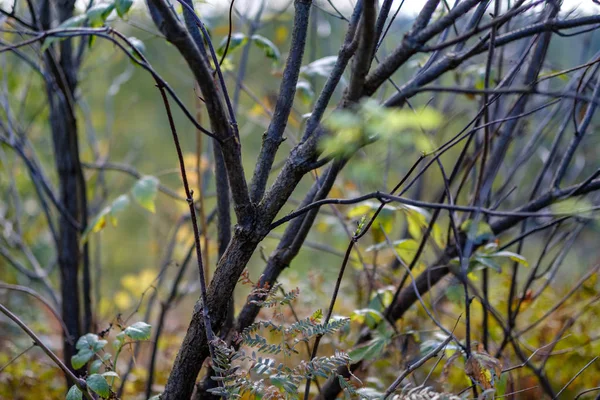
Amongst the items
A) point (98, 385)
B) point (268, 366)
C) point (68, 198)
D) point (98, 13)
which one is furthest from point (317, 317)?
point (68, 198)

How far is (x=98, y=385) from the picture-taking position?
3.31ft

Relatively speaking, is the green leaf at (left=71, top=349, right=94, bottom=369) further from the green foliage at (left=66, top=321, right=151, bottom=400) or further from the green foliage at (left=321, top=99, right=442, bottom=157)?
the green foliage at (left=321, top=99, right=442, bottom=157)

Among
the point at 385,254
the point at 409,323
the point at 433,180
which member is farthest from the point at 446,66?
the point at 433,180

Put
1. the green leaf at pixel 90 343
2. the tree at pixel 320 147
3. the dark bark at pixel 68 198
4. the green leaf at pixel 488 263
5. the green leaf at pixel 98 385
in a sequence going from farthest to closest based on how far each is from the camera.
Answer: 1. the dark bark at pixel 68 198
2. the green leaf at pixel 488 263
3. the green leaf at pixel 90 343
4. the green leaf at pixel 98 385
5. the tree at pixel 320 147

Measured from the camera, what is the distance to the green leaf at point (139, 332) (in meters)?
1.07

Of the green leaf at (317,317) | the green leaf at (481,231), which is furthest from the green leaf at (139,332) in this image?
the green leaf at (481,231)

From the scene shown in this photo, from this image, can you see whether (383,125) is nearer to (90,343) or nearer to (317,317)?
(317,317)

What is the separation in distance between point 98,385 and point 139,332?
13 centimetres

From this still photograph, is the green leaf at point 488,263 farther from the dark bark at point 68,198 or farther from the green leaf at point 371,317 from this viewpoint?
the dark bark at point 68,198

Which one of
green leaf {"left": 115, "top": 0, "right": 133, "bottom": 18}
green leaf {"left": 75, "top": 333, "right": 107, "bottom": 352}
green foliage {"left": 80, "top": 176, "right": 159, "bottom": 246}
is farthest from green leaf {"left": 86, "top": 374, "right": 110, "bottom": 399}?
green leaf {"left": 115, "top": 0, "right": 133, "bottom": 18}

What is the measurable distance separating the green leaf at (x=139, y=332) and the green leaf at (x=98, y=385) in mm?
98

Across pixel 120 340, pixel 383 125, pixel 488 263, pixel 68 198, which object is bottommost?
pixel 120 340

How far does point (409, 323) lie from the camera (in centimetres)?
187

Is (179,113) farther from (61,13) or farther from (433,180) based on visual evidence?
(61,13)
